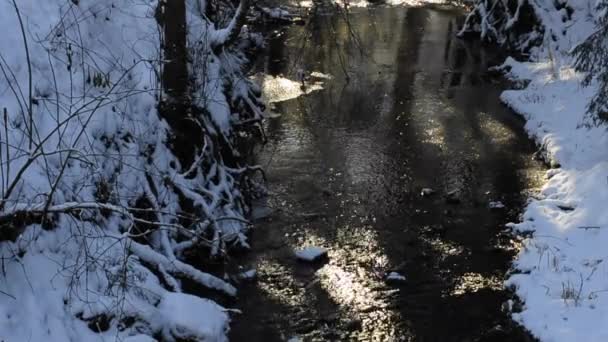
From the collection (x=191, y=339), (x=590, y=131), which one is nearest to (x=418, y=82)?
(x=590, y=131)

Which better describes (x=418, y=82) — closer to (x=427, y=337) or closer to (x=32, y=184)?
(x=427, y=337)

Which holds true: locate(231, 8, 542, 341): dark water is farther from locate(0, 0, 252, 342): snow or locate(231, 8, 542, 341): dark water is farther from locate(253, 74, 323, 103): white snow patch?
locate(0, 0, 252, 342): snow

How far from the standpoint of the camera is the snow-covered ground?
7.79 meters

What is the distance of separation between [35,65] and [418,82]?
11686 millimetres

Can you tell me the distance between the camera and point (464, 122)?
597 inches

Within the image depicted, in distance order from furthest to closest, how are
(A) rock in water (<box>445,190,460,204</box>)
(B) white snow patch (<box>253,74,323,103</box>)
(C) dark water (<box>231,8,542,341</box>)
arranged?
(B) white snow patch (<box>253,74,323,103</box>) < (A) rock in water (<box>445,190,460,204</box>) < (C) dark water (<box>231,8,542,341</box>)

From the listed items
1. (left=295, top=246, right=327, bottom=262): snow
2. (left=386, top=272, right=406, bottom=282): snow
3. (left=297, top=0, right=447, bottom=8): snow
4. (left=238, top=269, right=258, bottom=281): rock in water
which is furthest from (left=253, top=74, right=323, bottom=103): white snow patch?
(left=297, top=0, right=447, bottom=8): snow

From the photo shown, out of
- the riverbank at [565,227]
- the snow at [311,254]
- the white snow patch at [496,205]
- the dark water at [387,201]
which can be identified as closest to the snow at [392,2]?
the dark water at [387,201]

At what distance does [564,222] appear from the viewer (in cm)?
1003

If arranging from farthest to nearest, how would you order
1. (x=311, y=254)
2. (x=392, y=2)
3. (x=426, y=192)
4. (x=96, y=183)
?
1. (x=392, y=2)
2. (x=426, y=192)
3. (x=311, y=254)
4. (x=96, y=183)

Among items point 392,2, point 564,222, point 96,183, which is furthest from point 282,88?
point 392,2

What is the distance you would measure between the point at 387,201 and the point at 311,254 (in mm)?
2432

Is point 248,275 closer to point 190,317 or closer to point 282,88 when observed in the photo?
point 190,317

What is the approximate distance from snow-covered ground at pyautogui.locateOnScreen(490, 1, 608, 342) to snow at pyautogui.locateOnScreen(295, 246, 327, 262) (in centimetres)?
248
